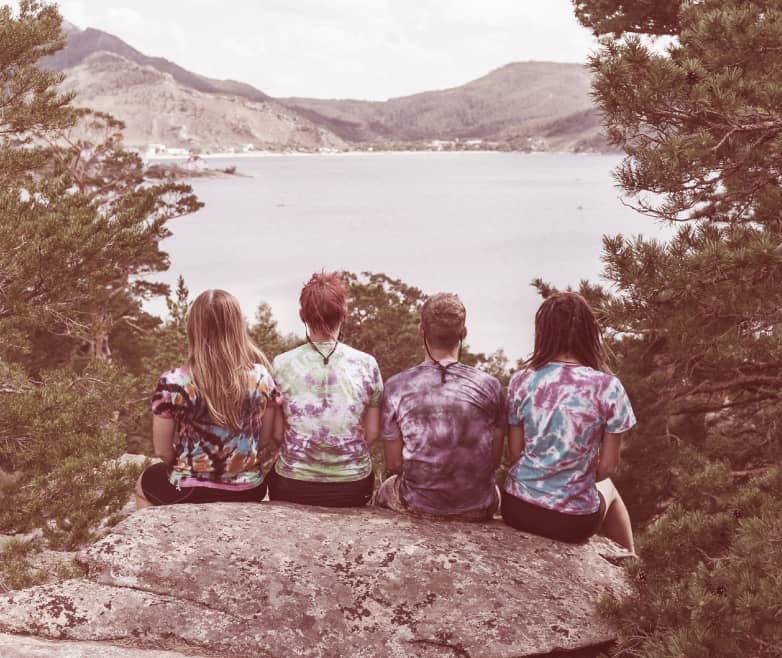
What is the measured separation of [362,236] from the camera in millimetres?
103188

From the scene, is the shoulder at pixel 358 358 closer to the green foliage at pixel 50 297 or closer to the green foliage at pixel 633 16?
the green foliage at pixel 50 297

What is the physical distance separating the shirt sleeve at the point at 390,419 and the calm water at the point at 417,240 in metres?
26.1

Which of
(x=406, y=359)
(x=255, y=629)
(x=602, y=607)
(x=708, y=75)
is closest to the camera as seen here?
(x=255, y=629)

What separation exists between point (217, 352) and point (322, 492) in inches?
41.6

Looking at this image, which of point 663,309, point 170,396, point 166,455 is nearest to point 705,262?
point 663,309

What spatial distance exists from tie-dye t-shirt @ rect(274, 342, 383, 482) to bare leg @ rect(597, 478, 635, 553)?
1.38m

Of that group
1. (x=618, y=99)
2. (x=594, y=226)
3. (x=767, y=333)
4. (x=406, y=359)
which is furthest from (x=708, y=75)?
(x=594, y=226)

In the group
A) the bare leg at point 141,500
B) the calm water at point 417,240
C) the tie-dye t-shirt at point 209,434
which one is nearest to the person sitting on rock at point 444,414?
the tie-dye t-shirt at point 209,434

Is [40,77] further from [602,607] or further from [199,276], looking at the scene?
[199,276]

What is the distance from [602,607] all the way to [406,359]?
17758 mm

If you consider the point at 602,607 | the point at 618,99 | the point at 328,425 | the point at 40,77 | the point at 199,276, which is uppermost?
the point at 40,77

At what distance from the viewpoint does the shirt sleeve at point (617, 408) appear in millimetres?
3480

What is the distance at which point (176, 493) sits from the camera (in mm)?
3943

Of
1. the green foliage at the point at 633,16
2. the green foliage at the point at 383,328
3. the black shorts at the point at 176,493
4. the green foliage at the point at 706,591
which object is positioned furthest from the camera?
the green foliage at the point at 383,328
